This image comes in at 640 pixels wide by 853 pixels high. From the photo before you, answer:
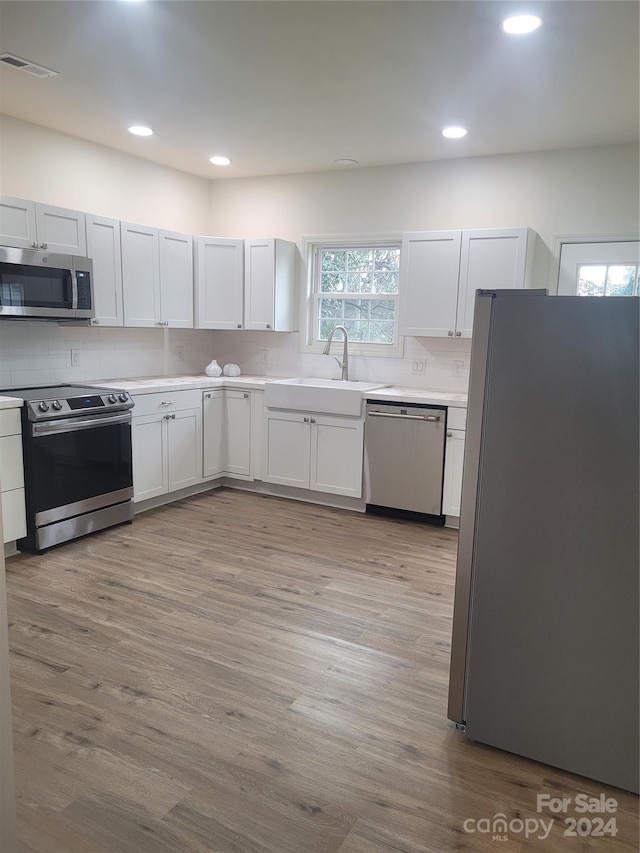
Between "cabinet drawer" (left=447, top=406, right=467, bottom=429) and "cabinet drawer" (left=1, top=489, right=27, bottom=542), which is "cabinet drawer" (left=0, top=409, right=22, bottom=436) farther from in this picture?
"cabinet drawer" (left=447, top=406, right=467, bottom=429)

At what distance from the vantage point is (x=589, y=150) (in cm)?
423

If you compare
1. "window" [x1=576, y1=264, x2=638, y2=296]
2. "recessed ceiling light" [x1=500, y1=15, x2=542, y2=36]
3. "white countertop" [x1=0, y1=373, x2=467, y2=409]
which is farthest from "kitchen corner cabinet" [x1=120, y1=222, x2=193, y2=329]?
"window" [x1=576, y1=264, x2=638, y2=296]

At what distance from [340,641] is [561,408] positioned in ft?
5.00

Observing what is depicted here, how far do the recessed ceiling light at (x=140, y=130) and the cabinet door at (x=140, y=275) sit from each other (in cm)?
62

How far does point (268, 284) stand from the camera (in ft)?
17.0

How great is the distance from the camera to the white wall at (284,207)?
13.7 ft

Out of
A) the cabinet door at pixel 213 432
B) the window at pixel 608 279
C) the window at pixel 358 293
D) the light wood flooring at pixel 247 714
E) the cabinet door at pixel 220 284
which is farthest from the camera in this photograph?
the cabinet door at pixel 220 284

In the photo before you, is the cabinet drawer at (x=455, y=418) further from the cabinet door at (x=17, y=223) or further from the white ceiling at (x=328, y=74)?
the cabinet door at (x=17, y=223)

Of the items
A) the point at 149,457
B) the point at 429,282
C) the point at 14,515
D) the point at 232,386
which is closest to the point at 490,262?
the point at 429,282

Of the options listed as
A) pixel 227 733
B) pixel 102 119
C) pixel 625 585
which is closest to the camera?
pixel 625 585

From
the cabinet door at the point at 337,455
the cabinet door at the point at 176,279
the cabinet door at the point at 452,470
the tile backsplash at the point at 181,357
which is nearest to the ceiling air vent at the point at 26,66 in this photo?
the tile backsplash at the point at 181,357

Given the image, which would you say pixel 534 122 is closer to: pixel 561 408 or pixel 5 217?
pixel 561 408

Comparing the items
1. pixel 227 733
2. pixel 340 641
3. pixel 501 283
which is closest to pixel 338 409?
pixel 501 283

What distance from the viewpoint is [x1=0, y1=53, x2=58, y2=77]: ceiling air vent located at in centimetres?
302
